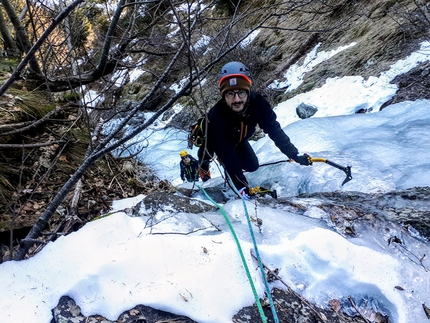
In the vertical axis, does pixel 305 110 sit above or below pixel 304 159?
below

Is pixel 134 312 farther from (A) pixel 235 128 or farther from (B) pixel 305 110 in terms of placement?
(B) pixel 305 110

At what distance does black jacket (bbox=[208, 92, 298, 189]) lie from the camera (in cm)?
289

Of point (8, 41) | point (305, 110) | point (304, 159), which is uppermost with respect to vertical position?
point (8, 41)

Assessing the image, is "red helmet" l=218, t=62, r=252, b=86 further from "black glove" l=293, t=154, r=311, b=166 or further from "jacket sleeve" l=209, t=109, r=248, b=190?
"black glove" l=293, t=154, r=311, b=166

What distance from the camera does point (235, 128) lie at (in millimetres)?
3068

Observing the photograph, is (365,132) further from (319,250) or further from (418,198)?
(319,250)

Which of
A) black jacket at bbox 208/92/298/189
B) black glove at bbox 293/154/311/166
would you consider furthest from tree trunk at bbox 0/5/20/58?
black glove at bbox 293/154/311/166

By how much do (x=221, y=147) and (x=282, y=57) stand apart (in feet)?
22.0

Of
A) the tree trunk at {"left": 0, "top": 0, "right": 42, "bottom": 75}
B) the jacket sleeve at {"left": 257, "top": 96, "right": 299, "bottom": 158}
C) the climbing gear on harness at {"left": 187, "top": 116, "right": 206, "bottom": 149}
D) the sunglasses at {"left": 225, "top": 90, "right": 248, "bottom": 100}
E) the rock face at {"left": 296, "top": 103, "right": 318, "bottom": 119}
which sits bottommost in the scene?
the rock face at {"left": 296, "top": 103, "right": 318, "bottom": 119}

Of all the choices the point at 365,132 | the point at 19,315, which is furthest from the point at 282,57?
the point at 19,315

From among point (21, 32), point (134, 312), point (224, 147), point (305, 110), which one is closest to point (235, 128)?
point (224, 147)

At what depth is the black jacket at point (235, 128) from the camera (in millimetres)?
2889

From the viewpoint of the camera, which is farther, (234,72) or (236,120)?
(236,120)

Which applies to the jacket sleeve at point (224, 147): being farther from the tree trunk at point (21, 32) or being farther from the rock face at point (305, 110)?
Answer: the rock face at point (305, 110)
